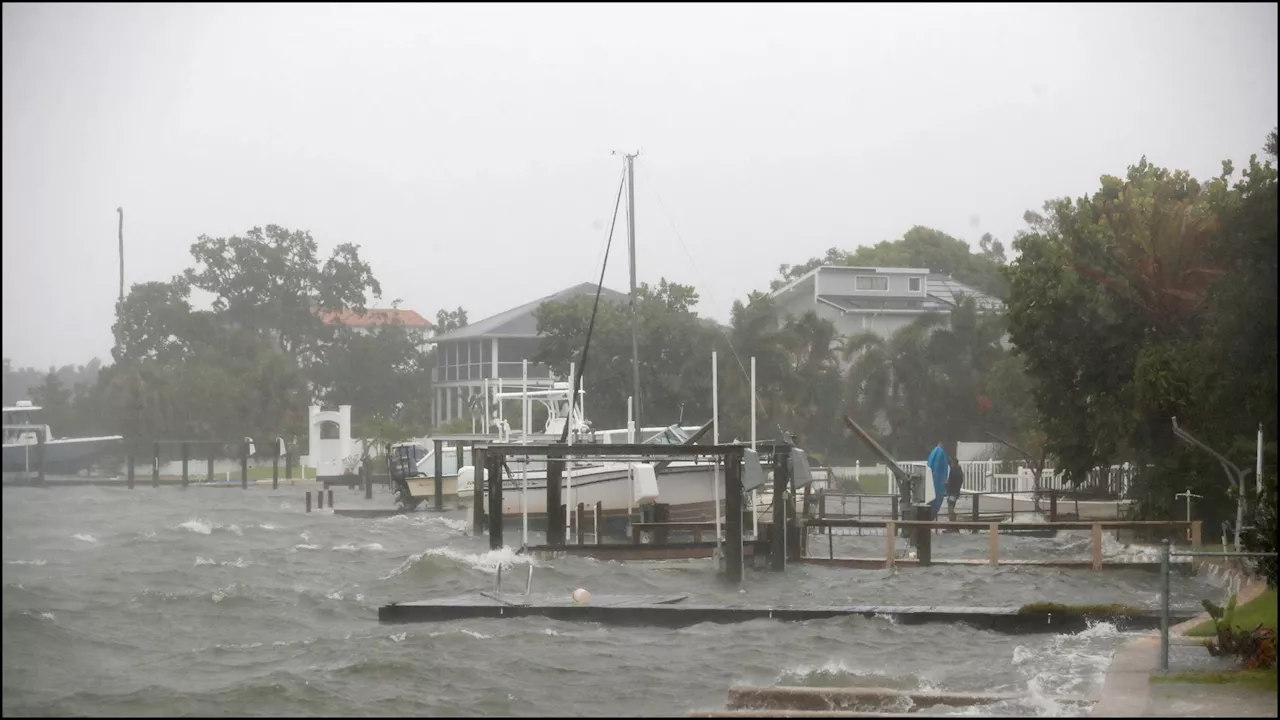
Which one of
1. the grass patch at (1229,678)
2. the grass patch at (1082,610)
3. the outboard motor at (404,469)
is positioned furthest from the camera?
the outboard motor at (404,469)

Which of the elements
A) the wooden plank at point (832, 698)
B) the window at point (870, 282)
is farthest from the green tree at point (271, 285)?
the wooden plank at point (832, 698)

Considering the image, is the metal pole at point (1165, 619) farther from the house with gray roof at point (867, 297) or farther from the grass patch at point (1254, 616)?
the house with gray roof at point (867, 297)

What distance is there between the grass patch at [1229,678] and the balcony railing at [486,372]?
63.4 meters

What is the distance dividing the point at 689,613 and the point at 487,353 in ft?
199

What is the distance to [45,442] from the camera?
55.7 m

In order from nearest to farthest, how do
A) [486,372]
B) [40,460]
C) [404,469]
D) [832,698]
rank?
[832,698] < [404,469] < [40,460] < [486,372]

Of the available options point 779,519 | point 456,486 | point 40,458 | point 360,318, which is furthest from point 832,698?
point 360,318

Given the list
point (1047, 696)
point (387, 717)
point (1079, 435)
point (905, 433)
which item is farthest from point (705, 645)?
point (905, 433)

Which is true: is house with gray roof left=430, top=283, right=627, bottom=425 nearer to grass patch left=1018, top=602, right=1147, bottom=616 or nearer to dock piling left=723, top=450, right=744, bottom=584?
dock piling left=723, top=450, right=744, bottom=584

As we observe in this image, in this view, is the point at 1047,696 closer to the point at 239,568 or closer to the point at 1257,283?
the point at 1257,283

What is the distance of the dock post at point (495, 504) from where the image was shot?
1063 inches

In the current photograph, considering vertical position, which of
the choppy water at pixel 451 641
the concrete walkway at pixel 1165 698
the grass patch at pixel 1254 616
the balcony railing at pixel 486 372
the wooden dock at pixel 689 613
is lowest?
the choppy water at pixel 451 641

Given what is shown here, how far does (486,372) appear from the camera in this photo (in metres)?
78.6

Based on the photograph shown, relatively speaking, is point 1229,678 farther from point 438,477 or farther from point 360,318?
point 360,318
